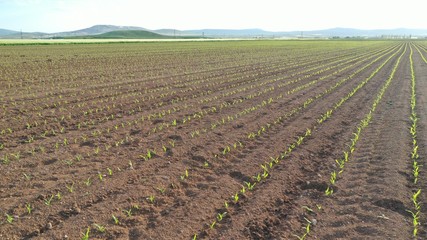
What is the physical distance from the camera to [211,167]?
616cm

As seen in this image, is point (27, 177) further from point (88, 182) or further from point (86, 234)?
point (86, 234)

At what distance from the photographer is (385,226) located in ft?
14.2

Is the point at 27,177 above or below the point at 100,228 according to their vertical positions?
above

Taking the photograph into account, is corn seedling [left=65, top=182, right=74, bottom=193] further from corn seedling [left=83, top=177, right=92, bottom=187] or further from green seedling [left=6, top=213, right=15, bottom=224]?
green seedling [left=6, top=213, right=15, bottom=224]

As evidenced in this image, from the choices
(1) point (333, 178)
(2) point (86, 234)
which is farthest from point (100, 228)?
(1) point (333, 178)

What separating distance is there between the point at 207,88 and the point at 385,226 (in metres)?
10.7

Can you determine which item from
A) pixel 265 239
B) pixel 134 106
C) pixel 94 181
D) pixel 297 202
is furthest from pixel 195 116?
pixel 265 239

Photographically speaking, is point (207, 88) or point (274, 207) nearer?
point (274, 207)

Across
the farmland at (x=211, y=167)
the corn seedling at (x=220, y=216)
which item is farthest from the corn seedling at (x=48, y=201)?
the corn seedling at (x=220, y=216)

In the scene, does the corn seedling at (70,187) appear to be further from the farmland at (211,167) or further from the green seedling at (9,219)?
the green seedling at (9,219)

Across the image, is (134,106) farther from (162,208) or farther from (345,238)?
(345,238)

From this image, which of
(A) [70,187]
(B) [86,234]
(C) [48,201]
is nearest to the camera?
(B) [86,234]

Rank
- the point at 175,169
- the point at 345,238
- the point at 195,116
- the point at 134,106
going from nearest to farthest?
the point at 345,238 < the point at 175,169 < the point at 195,116 < the point at 134,106

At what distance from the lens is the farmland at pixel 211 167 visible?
4352mm
